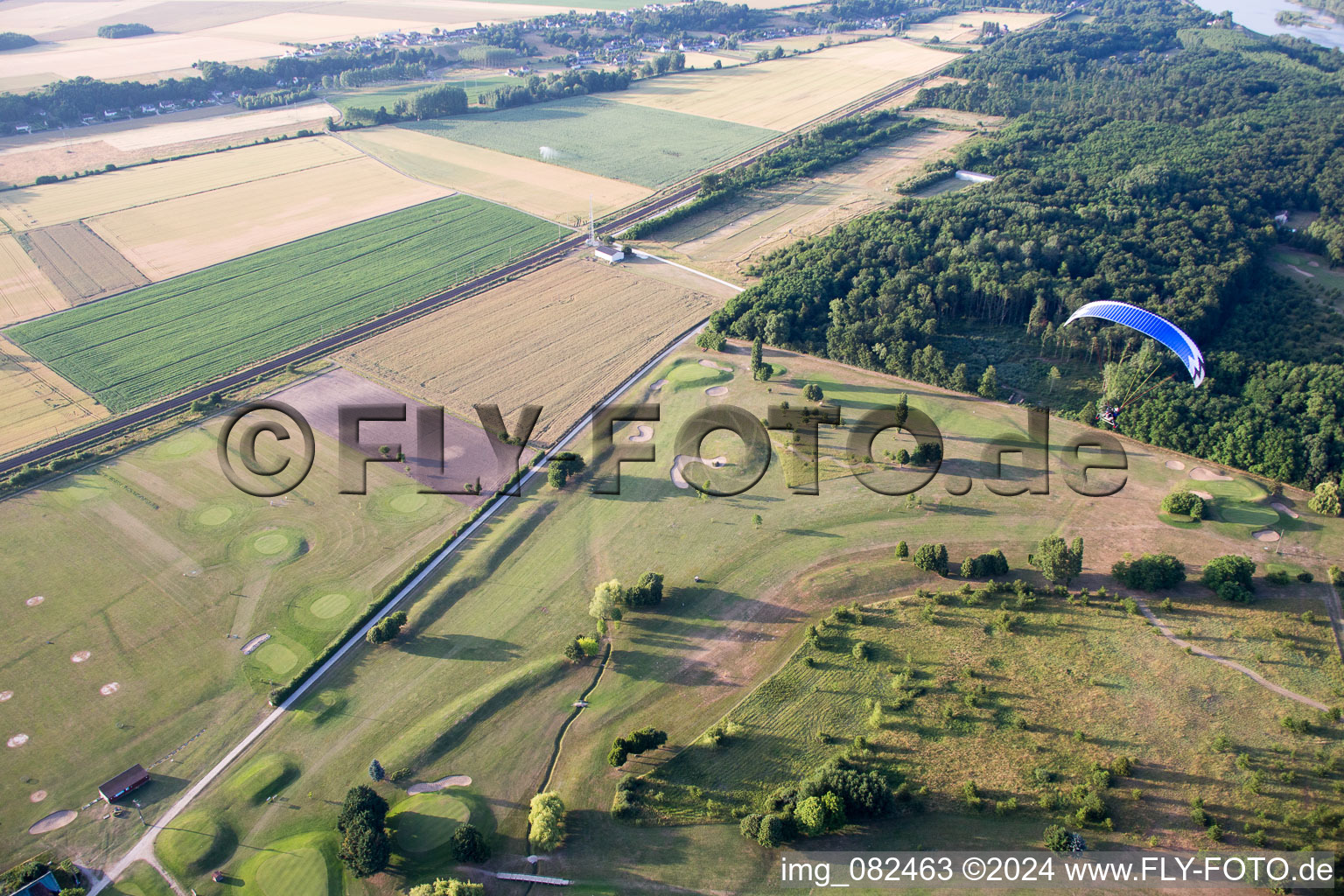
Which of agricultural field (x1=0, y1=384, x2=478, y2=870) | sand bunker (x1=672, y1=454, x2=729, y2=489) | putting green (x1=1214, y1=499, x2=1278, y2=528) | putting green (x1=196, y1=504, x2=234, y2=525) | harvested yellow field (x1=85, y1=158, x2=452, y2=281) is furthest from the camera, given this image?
harvested yellow field (x1=85, y1=158, x2=452, y2=281)

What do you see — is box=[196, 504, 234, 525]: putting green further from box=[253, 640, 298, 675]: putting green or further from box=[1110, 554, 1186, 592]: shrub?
box=[1110, 554, 1186, 592]: shrub

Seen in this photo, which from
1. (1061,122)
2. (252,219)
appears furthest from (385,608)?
(1061,122)

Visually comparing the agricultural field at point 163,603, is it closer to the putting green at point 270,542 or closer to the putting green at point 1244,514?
the putting green at point 270,542

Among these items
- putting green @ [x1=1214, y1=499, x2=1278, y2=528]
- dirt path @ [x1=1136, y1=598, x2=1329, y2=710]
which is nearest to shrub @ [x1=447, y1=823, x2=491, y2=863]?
dirt path @ [x1=1136, y1=598, x2=1329, y2=710]

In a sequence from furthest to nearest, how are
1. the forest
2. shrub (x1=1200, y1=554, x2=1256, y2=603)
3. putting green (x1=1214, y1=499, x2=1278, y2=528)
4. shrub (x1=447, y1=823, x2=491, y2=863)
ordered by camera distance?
the forest → putting green (x1=1214, y1=499, x2=1278, y2=528) → shrub (x1=1200, y1=554, x2=1256, y2=603) → shrub (x1=447, y1=823, x2=491, y2=863)

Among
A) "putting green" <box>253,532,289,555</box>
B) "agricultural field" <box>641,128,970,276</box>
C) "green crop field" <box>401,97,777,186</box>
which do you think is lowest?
"putting green" <box>253,532,289,555</box>

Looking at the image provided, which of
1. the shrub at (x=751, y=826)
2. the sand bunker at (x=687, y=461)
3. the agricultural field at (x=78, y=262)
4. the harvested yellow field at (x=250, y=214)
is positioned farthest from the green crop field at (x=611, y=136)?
the shrub at (x=751, y=826)

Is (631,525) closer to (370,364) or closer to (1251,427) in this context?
(370,364)
